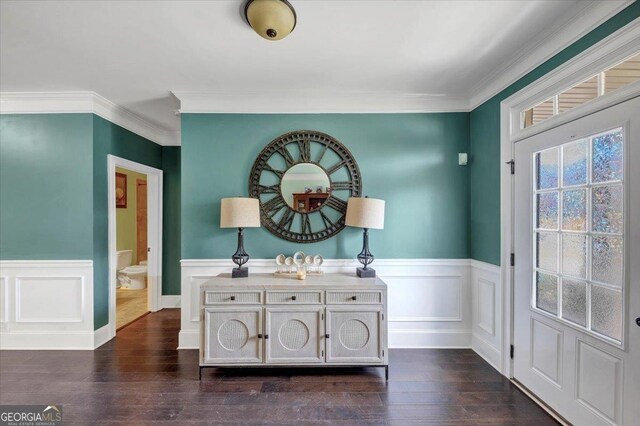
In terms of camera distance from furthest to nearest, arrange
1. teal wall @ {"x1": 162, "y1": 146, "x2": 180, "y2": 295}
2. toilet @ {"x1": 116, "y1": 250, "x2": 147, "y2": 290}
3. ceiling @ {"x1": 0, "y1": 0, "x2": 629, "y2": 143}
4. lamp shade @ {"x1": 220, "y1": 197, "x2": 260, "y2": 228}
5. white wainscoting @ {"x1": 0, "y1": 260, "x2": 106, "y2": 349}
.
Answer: toilet @ {"x1": 116, "y1": 250, "x2": 147, "y2": 290}
teal wall @ {"x1": 162, "y1": 146, "x2": 180, "y2": 295}
white wainscoting @ {"x1": 0, "y1": 260, "x2": 106, "y2": 349}
lamp shade @ {"x1": 220, "y1": 197, "x2": 260, "y2": 228}
ceiling @ {"x1": 0, "y1": 0, "x2": 629, "y2": 143}

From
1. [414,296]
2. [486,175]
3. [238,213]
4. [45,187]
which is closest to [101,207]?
→ [45,187]

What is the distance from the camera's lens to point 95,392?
220 centimetres

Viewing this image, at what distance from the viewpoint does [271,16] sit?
166 cm


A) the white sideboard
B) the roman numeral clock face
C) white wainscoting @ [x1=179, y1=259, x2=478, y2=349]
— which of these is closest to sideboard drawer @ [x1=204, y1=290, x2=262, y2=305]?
the white sideboard

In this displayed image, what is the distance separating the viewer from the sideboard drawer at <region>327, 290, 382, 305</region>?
2.41 metres

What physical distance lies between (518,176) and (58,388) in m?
3.91

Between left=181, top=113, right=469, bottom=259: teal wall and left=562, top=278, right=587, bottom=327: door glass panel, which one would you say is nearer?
left=562, top=278, right=587, bottom=327: door glass panel

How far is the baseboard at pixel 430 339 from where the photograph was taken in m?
2.96

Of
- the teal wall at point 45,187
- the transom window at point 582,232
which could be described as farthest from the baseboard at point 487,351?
the teal wall at point 45,187

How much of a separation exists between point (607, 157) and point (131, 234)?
6877 mm

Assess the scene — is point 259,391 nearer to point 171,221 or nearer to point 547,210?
point 547,210

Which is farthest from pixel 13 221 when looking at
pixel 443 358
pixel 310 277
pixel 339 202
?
pixel 443 358

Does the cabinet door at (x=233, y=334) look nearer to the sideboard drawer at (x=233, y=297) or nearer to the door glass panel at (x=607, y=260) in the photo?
the sideboard drawer at (x=233, y=297)

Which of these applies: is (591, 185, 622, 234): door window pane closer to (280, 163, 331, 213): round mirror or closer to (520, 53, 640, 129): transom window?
(520, 53, 640, 129): transom window
